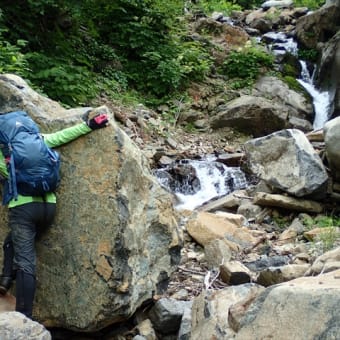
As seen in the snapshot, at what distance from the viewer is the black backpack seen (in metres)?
3.61

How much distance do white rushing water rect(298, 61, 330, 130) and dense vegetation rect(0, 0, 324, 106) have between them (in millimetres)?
1522

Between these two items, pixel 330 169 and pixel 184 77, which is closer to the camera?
pixel 330 169

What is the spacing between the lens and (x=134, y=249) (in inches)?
158

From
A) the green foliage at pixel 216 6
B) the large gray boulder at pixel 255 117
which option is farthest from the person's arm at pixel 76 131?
the green foliage at pixel 216 6

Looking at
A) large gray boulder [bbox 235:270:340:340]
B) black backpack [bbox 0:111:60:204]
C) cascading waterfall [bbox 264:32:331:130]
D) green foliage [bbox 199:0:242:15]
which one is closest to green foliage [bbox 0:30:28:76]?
black backpack [bbox 0:111:60:204]

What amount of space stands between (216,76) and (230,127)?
245cm

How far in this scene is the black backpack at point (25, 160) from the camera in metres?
3.61

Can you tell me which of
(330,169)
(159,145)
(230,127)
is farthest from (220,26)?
(330,169)

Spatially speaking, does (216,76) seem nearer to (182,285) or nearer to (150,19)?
(150,19)

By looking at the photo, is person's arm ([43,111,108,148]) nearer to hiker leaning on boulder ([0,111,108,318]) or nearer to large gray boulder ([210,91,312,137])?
hiker leaning on boulder ([0,111,108,318])

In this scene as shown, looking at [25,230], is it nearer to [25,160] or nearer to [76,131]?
[25,160]

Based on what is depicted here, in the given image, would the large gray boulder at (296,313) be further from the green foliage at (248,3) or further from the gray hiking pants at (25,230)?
the green foliage at (248,3)

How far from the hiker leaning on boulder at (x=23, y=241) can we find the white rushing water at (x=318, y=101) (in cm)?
1109

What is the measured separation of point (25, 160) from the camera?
3.61 m
